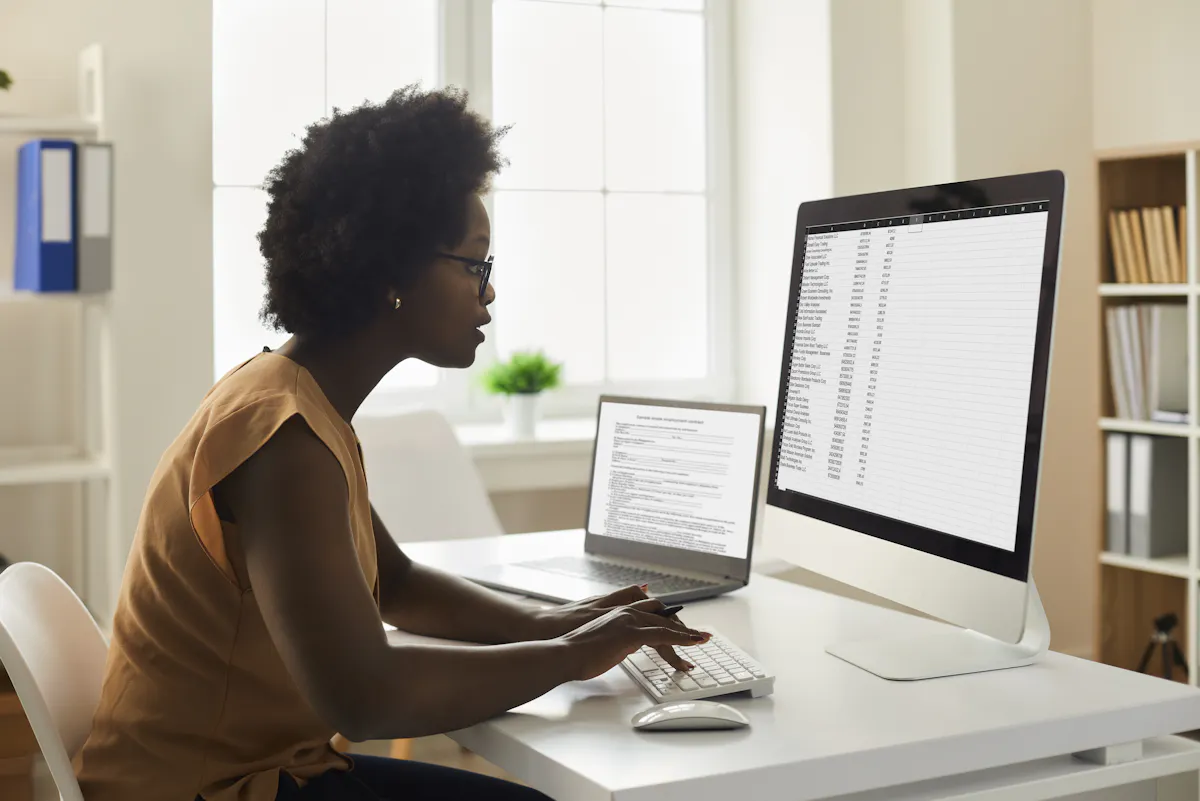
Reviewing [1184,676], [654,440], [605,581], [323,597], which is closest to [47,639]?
[323,597]

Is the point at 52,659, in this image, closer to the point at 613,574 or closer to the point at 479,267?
the point at 479,267

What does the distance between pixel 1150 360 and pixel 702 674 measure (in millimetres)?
2286

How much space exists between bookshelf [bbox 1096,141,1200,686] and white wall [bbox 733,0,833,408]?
78 centimetres

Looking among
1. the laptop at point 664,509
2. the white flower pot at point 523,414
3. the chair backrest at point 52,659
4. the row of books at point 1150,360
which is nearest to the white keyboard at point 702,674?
the laptop at point 664,509

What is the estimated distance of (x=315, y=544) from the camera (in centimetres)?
109

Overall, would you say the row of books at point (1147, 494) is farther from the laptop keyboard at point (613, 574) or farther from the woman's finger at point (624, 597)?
the woman's finger at point (624, 597)

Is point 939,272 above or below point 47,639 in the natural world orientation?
above

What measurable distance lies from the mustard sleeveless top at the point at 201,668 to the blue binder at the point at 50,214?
1.54m

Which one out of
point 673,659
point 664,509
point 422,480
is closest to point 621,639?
point 673,659

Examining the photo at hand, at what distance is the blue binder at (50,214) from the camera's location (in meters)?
2.53

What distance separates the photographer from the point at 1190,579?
300 cm

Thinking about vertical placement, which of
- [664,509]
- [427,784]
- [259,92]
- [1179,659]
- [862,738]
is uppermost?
[259,92]

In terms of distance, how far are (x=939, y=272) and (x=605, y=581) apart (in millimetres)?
652

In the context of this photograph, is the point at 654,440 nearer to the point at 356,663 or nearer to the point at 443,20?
the point at 356,663
